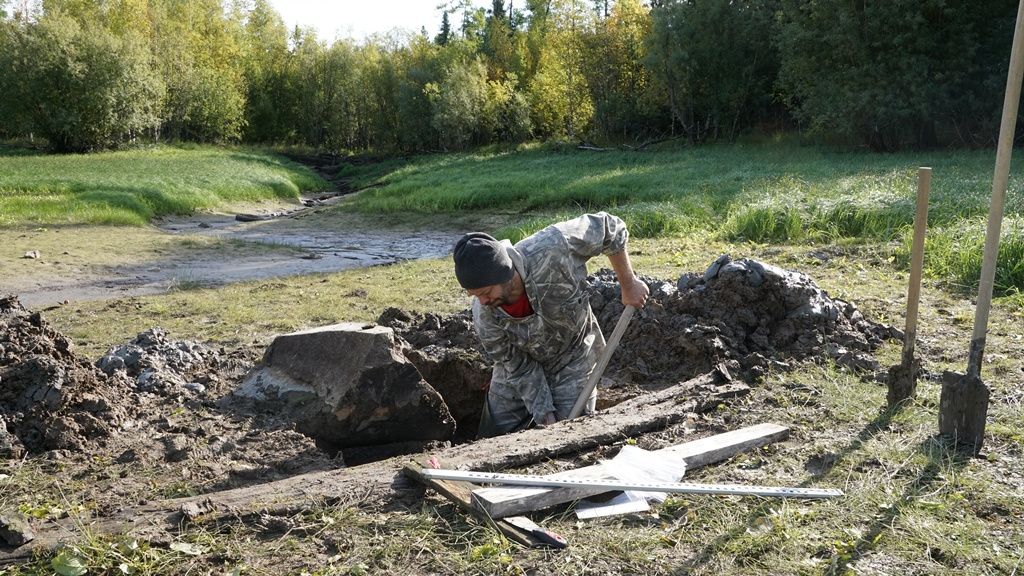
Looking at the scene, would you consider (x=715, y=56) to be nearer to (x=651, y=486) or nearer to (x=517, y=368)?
(x=517, y=368)

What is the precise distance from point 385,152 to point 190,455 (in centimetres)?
5020

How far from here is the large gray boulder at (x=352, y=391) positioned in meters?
4.82

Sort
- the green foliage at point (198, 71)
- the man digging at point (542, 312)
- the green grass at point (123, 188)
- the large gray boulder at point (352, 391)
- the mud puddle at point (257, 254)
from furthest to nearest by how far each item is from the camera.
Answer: the green foliage at point (198, 71) → the green grass at point (123, 188) → the mud puddle at point (257, 254) → the large gray boulder at point (352, 391) → the man digging at point (542, 312)

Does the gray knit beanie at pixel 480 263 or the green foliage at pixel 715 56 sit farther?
the green foliage at pixel 715 56

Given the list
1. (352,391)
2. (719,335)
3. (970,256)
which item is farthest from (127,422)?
(970,256)

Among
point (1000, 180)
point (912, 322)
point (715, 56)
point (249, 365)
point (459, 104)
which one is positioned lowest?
point (249, 365)

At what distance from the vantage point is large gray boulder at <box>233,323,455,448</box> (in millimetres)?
4824

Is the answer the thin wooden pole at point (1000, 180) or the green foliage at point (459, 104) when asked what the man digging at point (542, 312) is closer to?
the thin wooden pole at point (1000, 180)

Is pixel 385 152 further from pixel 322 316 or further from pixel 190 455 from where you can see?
pixel 190 455

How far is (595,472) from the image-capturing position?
3.68m

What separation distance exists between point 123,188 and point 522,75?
35.4 m

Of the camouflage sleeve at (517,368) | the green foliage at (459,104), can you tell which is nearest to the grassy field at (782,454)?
the camouflage sleeve at (517,368)

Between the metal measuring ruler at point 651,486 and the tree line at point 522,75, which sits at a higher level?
the tree line at point 522,75

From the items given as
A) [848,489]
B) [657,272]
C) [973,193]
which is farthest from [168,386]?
[973,193]
